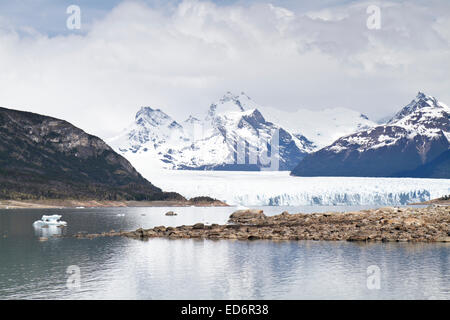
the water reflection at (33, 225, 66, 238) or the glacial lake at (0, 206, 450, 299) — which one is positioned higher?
the water reflection at (33, 225, 66, 238)

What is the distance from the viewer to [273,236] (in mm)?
74000

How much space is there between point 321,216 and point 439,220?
19371 millimetres

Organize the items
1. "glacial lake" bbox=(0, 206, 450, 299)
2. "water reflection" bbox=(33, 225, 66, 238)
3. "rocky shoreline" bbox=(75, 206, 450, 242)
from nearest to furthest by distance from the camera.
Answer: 1. "glacial lake" bbox=(0, 206, 450, 299)
2. "rocky shoreline" bbox=(75, 206, 450, 242)
3. "water reflection" bbox=(33, 225, 66, 238)

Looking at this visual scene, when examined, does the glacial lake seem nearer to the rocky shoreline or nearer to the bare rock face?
the rocky shoreline

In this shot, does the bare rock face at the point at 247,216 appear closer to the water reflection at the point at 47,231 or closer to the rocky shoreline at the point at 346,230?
the rocky shoreline at the point at 346,230

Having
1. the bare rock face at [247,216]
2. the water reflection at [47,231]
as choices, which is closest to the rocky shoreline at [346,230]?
the water reflection at [47,231]

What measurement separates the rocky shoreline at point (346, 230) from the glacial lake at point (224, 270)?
5194mm

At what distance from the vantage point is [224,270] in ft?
152

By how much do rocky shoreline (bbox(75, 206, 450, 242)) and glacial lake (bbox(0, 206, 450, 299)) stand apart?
5.19 m

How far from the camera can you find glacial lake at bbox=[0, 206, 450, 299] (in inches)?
1468

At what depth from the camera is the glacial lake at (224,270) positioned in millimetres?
37281

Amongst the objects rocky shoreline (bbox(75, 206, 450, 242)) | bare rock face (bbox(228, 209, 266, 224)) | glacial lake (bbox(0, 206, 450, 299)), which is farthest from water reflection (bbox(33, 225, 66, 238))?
bare rock face (bbox(228, 209, 266, 224))
